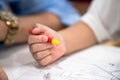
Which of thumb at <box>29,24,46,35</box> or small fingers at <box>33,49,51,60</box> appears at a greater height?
thumb at <box>29,24,46,35</box>

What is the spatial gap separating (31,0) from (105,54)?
0.37 metres

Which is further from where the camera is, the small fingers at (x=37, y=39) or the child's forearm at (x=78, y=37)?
the child's forearm at (x=78, y=37)

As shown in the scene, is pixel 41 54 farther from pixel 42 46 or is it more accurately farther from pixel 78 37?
pixel 78 37

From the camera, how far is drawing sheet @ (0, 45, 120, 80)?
17.0 inches

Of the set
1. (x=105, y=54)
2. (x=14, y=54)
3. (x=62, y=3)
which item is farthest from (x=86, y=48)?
(x=62, y=3)

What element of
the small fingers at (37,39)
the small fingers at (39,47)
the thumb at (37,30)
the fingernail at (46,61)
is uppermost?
the thumb at (37,30)

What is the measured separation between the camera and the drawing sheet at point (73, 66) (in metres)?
0.43

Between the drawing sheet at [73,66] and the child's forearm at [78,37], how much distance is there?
19 millimetres

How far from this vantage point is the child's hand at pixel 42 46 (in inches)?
18.3

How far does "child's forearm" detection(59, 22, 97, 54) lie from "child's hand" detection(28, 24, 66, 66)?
8 centimetres

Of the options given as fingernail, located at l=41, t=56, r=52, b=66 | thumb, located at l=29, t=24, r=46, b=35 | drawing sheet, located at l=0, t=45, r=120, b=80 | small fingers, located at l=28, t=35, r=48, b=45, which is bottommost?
drawing sheet, located at l=0, t=45, r=120, b=80

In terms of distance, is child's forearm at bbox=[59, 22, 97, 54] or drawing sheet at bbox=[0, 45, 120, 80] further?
child's forearm at bbox=[59, 22, 97, 54]

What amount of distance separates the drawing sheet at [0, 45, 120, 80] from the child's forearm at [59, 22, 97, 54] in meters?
0.02

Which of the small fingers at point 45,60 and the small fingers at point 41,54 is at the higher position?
the small fingers at point 41,54
